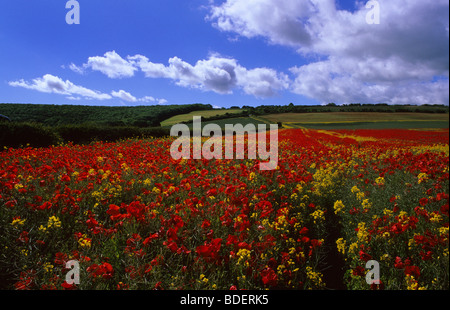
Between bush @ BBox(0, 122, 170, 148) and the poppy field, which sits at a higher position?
bush @ BBox(0, 122, 170, 148)

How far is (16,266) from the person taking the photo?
8.89 feet

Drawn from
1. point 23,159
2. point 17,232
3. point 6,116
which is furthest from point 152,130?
point 17,232

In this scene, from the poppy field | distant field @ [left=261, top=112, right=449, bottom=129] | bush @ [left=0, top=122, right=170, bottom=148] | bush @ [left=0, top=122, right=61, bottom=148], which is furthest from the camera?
bush @ [left=0, top=122, right=170, bottom=148]

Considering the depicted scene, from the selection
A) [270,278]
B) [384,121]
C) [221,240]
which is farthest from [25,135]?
[384,121]

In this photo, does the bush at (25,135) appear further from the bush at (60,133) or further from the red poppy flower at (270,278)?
the red poppy flower at (270,278)

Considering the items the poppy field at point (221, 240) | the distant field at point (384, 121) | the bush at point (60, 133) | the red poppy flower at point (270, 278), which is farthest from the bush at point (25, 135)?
the distant field at point (384, 121)

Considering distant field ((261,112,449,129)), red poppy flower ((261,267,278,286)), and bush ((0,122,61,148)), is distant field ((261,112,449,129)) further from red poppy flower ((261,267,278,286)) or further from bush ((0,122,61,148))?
bush ((0,122,61,148))

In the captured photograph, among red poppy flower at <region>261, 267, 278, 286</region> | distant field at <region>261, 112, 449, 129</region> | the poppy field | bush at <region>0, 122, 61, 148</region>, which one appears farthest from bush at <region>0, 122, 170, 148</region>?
distant field at <region>261, 112, 449, 129</region>

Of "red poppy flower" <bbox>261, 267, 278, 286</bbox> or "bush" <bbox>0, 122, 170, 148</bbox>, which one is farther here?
"bush" <bbox>0, 122, 170, 148</bbox>

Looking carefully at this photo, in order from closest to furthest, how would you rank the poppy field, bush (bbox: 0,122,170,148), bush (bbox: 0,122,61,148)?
the poppy field
bush (bbox: 0,122,61,148)
bush (bbox: 0,122,170,148)

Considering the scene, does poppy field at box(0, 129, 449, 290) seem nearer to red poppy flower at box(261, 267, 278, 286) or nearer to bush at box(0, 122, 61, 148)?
red poppy flower at box(261, 267, 278, 286)
